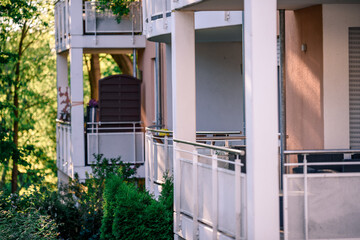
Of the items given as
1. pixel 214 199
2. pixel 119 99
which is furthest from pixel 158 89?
pixel 214 199

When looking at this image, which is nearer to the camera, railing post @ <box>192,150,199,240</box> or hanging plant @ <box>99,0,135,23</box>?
railing post @ <box>192,150,199,240</box>

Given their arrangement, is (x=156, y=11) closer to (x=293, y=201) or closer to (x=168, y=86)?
(x=168, y=86)

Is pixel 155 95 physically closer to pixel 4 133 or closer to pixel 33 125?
pixel 4 133

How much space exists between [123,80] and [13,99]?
1411 centimetres

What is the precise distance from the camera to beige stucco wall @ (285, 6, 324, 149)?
A: 12281 mm

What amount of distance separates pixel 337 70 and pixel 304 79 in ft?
2.69

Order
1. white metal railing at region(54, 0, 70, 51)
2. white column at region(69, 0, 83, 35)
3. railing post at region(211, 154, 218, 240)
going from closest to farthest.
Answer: railing post at region(211, 154, 218, 240) < white column at region(69, 0, 83, 35) < white metal railing at region(54, 0, 70, 51)

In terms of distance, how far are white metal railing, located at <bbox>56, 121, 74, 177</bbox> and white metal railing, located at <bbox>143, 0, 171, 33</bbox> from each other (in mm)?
6236

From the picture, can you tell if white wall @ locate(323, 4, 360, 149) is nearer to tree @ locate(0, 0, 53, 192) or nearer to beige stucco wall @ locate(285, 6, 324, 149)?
beige stucco wall @ locate(285, 6, 324, 149)

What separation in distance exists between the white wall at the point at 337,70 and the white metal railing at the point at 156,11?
694 cm

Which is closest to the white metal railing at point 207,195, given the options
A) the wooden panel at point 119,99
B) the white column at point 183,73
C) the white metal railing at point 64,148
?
the white column at point 183,73

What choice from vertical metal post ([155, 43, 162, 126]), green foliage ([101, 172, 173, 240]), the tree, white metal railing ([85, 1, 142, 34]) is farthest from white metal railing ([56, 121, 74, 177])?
green foliage ([101, 172, 173, 240])

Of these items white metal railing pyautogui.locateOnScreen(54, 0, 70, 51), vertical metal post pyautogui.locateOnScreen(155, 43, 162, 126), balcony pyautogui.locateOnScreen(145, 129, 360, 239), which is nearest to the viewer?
balcony pyautogui.locateOnScreen(145, 129, 360, 239)

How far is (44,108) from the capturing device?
40719 millimetres
